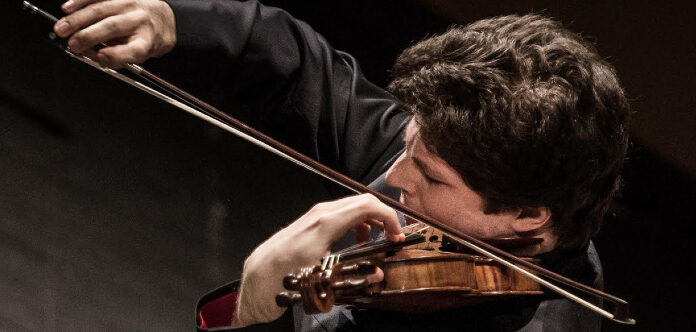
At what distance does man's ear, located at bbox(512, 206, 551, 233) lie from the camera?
1.28m

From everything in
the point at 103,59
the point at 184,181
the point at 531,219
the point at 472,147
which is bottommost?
the point at 184,181

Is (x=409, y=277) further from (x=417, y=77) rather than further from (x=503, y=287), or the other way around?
(x=417, y=77)

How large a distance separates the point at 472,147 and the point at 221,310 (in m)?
0.40

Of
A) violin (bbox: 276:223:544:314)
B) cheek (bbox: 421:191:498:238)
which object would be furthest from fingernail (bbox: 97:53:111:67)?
cheek (bbox: 421:191:498:238)

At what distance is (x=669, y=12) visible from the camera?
193 cm

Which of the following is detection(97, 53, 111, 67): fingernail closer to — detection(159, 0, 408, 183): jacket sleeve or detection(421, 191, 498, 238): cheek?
detection(159, 0, 408, 183): jacket sleeve

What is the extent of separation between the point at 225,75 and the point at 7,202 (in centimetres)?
53

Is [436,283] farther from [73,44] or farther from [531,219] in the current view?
[73,44]

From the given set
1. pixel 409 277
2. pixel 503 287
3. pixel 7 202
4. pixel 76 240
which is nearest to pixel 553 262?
pixel 503 287

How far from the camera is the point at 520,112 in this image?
1.19 meters

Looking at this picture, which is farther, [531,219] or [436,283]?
[531,219]

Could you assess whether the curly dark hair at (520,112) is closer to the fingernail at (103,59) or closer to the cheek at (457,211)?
the cheek at (457,211)

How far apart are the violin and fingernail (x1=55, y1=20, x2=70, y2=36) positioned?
1.20ft

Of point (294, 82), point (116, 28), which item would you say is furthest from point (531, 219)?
point (116, 28)
